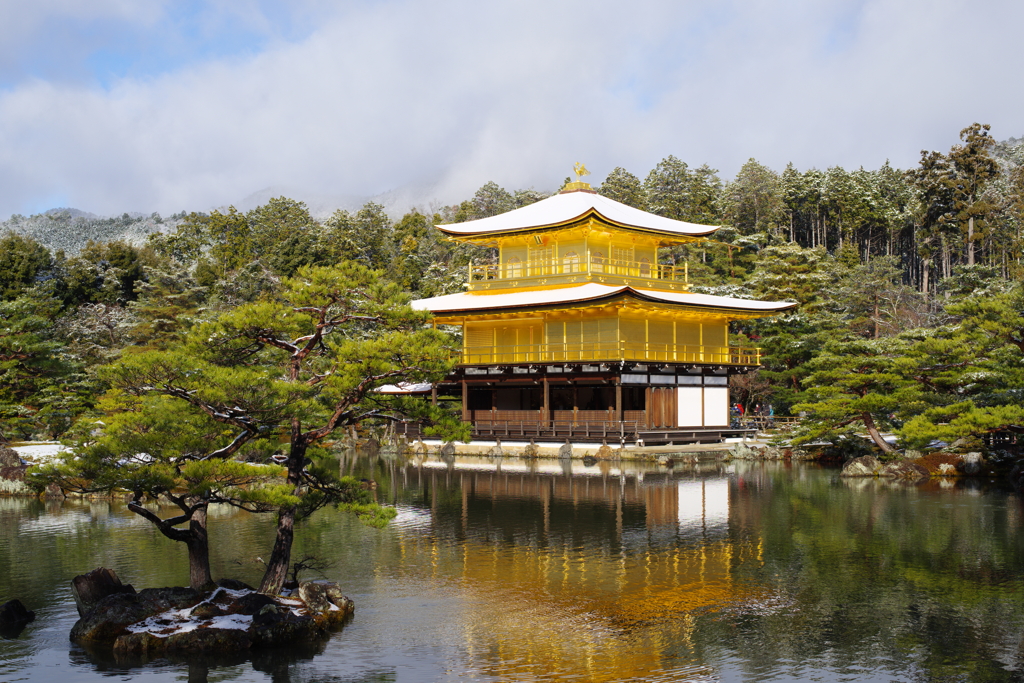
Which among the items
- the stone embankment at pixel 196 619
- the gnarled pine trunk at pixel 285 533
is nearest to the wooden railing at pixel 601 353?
the gnarled pine trunk at pixel 285 533

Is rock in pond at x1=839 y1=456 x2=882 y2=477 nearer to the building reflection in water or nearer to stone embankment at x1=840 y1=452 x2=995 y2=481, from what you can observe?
stone embankment at x1=840 y1=452 x2=995 y2=481

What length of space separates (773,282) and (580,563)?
36664 millimetres

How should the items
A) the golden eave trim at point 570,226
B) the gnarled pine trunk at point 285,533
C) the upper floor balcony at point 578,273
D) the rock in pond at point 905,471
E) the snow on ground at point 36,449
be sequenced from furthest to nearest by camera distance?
the upper floor balcony at point 578,273 < the golden eave trim at point 570,226 < the snow on ground at point 36,449 < the rock in pond at point 905,471 < the gnarled pine trunk at point 285,533

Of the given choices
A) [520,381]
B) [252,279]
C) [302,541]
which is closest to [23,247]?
[252,279]

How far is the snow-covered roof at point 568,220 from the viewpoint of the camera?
135 ft

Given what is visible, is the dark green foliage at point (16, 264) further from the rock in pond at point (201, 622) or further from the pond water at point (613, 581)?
the rock in pond at point (201, 622)

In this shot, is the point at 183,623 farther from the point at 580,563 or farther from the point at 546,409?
the point at 546,409

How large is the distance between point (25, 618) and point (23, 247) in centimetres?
4854

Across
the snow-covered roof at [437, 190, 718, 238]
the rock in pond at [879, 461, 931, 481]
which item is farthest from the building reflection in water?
the snow-covered roof at [437, 190, 718, 238]

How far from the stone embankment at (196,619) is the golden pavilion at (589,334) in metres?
23.8

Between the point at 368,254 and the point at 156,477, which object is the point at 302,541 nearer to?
the point at 156,477

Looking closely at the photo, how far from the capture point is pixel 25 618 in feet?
43.3

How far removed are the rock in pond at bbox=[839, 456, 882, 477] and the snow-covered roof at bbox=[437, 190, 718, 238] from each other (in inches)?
596

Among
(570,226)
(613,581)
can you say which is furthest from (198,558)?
(570,226)
